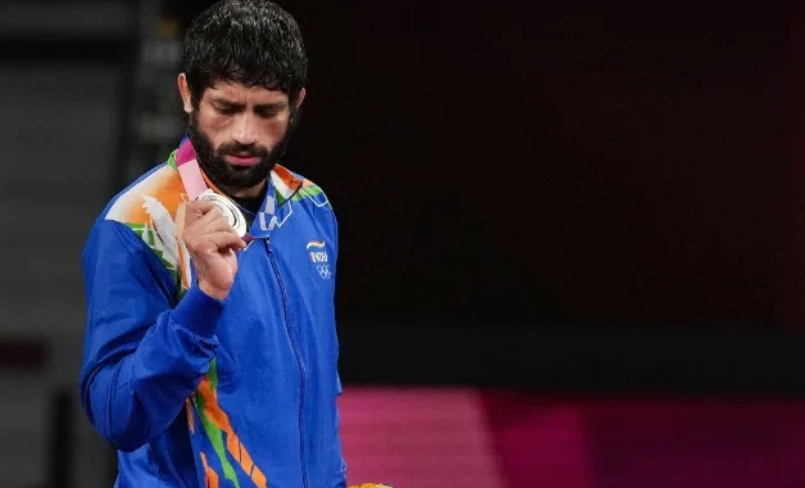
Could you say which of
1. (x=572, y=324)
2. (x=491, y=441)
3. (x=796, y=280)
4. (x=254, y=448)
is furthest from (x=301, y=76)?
(x=796, y=280)

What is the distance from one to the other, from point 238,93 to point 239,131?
0.19ft

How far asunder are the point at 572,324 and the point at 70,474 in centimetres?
157

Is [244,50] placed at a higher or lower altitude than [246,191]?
higher

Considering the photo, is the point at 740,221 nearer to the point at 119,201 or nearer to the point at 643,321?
the point at 643,321

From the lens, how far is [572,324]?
534 centimetres

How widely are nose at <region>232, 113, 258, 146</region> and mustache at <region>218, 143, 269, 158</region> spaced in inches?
0.5

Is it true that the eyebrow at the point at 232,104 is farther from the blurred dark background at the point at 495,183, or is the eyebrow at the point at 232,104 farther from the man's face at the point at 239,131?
the blurred dark background at the point at 495,183

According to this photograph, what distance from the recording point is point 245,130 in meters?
2.61

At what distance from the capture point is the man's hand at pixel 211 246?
2.40m

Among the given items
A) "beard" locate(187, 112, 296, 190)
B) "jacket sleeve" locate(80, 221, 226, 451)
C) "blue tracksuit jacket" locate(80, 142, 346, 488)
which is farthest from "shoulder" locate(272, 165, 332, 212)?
"jacket sleeve" locate(80, 221, 226, 451)

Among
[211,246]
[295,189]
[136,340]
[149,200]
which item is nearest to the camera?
[211,246]

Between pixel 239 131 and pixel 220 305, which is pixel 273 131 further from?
pixel 220 305

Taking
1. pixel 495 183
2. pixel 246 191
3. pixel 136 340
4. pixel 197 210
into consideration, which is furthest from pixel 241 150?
pixel 495 183

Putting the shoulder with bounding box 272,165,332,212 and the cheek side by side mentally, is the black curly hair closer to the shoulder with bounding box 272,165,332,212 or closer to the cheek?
the cheek
